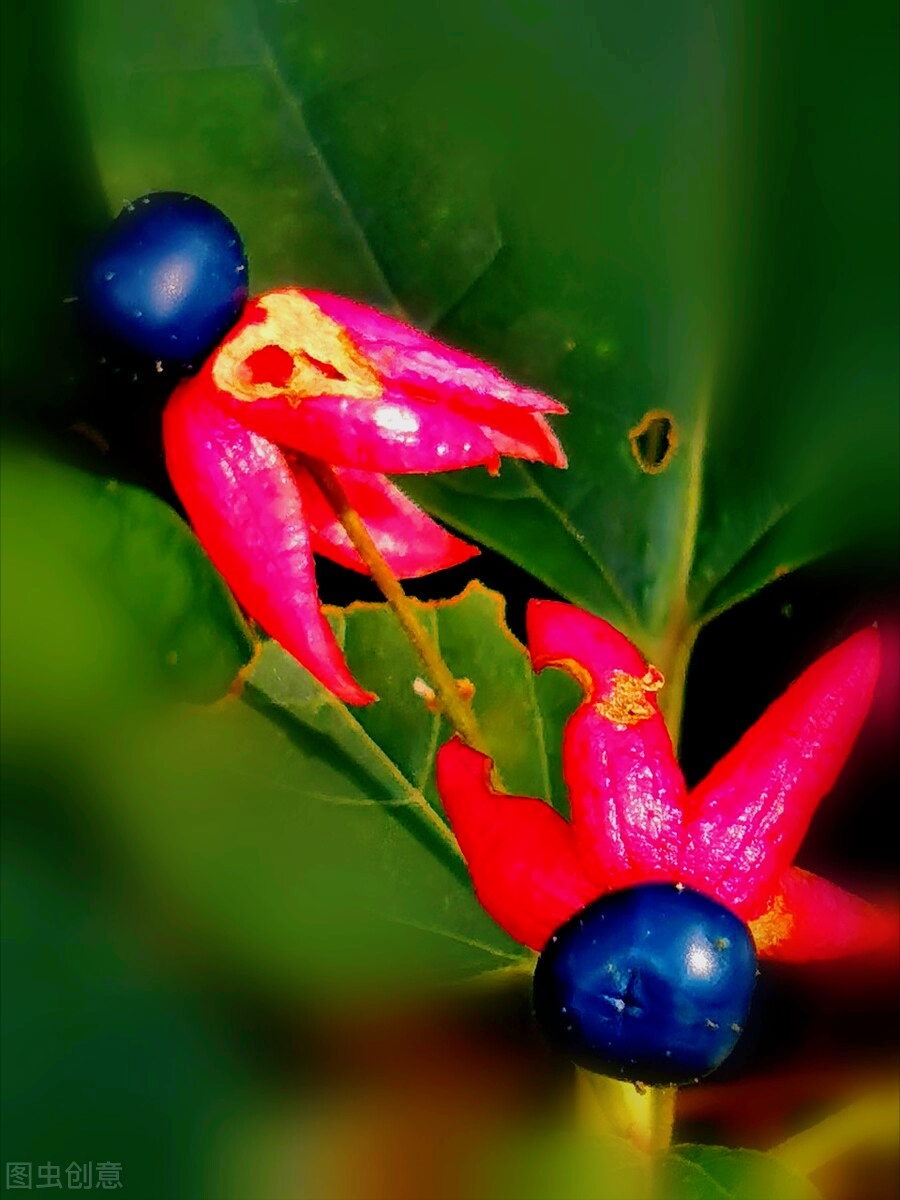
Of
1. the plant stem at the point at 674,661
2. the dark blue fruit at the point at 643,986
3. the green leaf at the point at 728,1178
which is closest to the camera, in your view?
the dark blue fruit at the point at 643,986

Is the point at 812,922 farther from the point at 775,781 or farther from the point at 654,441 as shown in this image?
the point at 654,441

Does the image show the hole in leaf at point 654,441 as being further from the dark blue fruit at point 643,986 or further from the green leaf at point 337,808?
the dark blue fruit at point 643,986

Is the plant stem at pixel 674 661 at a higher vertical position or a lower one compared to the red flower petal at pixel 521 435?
lower

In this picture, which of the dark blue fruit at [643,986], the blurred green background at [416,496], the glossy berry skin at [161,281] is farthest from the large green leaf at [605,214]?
the dark blue fruit at [643,986]

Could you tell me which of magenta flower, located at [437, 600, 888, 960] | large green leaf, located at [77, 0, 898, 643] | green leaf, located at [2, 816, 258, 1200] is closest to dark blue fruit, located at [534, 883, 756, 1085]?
magenta flower, located at [437, 600, 888, 960]

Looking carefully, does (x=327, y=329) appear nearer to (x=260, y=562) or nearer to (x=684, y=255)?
(x=260, y=562)

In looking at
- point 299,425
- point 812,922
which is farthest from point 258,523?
point 812,922
